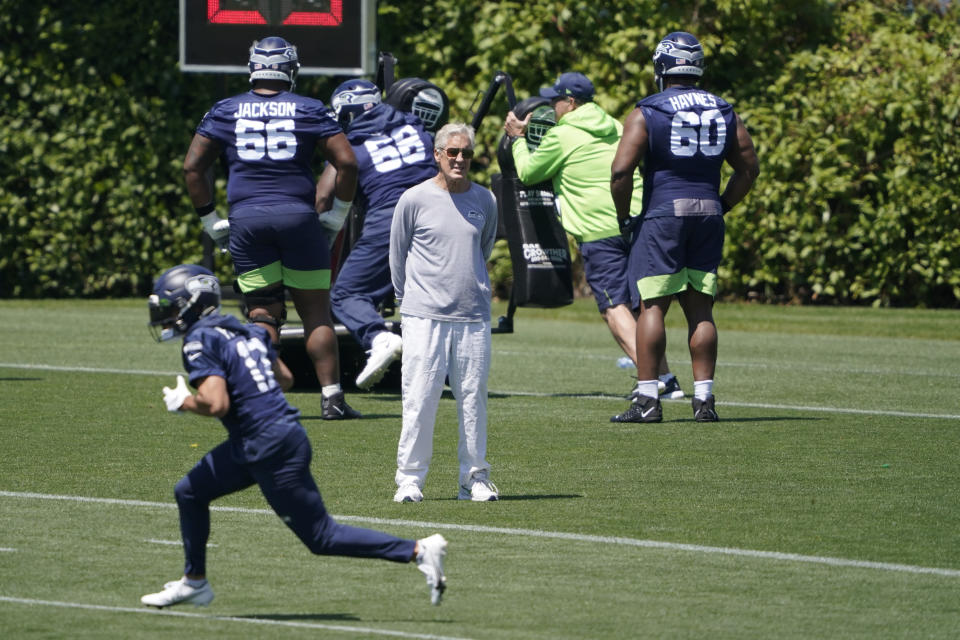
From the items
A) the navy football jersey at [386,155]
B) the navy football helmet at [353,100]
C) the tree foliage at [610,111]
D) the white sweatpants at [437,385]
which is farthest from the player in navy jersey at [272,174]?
the tree foliage at [610,111]

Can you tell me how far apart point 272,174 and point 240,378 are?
462cm

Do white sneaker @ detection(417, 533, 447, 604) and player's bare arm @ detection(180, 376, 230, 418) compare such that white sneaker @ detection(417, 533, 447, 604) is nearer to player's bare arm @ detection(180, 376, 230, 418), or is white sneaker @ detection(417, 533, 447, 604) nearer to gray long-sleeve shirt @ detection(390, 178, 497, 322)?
player's bare arm @ detection(180, 376, 230, 418)

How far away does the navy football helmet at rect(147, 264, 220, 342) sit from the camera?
5910 mm

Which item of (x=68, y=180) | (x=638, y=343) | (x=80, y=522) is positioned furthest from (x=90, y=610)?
(x=68, y=180)

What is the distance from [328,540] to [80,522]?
184cm

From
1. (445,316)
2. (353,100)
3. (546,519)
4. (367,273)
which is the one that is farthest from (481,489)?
(353,100)

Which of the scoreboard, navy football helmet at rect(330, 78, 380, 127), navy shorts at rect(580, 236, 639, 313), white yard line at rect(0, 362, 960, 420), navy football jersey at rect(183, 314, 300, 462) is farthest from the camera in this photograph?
the scoreboard

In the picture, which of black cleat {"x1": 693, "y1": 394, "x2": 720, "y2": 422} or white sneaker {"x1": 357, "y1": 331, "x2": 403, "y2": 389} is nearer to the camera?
white sneaker {"x1": 357, "y1": 331, "x2": 403, "y2": 389}

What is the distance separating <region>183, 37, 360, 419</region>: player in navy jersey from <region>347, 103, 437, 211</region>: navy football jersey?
35.6 inches

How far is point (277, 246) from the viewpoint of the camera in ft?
34.0

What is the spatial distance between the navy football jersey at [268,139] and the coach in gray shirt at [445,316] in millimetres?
2432

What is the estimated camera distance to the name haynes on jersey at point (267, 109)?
10141 millimetres

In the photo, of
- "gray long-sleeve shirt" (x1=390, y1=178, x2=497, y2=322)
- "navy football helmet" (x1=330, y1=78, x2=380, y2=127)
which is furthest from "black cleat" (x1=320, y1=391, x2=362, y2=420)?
"gray long-sleeve shirt" (x1=390, y1=178, x2=497, y2=322)

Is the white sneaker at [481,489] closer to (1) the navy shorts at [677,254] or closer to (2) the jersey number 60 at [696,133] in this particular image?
(1) the navy shorts at [677,254]
